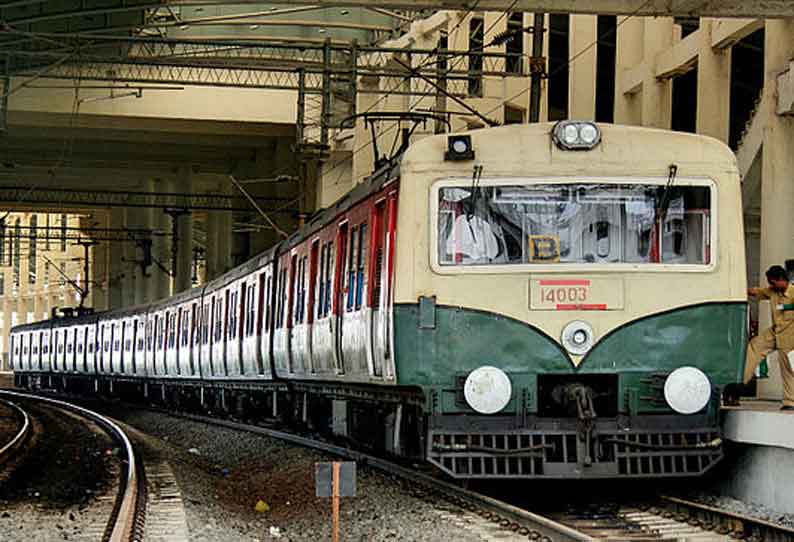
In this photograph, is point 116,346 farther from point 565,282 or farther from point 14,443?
point 565,282

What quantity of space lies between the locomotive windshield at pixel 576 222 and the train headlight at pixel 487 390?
88 centimetres

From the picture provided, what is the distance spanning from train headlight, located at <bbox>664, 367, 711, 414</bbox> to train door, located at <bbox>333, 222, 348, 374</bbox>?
3.90 m

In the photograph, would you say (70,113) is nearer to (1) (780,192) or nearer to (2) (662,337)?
(1) (780,192)

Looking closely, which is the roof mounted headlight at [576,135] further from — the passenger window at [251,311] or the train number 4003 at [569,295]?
the passenger window at [251,311]

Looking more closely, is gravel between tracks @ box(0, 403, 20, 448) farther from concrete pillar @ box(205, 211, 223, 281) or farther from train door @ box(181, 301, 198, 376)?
concrete pillar @ box(205, 211, 223, 281)

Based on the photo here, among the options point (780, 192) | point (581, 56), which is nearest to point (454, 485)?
point (780, 192)

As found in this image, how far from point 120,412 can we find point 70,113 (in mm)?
7633

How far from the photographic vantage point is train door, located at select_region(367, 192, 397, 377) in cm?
1199

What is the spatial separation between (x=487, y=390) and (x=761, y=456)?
2227 millimetres

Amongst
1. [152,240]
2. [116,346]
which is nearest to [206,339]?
[116,346]

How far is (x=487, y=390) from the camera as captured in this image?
37.7 ft

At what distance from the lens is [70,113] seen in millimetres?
38438

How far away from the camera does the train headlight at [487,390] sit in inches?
451

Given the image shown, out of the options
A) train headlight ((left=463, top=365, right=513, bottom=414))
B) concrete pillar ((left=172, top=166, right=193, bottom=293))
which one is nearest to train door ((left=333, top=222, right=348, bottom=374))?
train headlight ((left=463, top=365, right=513, bottom=414))
